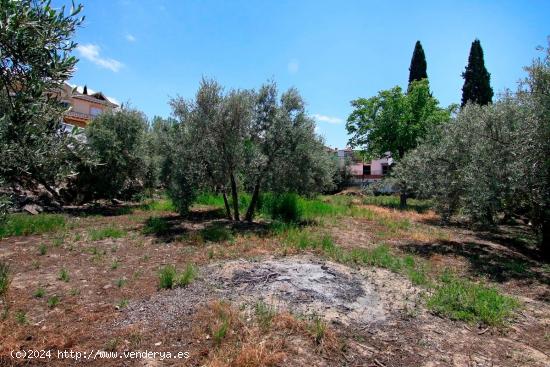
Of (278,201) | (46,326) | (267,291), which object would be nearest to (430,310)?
(267,291)

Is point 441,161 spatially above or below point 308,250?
above

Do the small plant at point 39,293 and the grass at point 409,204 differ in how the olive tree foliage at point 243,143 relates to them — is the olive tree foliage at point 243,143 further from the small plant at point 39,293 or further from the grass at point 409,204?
the grass at point 409,204

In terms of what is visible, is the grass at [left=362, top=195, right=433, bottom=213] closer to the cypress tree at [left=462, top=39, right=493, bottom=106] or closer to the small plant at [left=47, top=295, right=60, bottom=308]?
the cypress tree at [left=462, top=39, right=493, bottom=106]

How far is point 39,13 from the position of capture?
372 cm

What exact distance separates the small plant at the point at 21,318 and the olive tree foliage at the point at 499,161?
11673 mm

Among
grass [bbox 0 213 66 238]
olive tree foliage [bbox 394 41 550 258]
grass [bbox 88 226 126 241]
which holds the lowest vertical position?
grass [bbox 88 226 126 241]

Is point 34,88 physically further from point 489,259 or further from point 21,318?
point 489,259

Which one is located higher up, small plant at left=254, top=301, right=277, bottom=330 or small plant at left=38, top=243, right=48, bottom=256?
small plant at left=38, top=243, right=48, bottom=256

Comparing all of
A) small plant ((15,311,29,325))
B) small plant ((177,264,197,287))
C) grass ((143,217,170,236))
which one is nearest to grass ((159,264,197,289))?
small plant ((177,264,197,287))

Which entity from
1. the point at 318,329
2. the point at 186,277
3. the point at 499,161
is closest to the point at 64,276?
the point at 186,277

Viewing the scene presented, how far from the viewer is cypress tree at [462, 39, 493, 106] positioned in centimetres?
3616

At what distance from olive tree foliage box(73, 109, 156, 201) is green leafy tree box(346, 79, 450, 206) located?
20.1 m

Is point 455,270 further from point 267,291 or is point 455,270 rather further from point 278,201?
point 278,201

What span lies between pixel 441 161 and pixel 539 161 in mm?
3677
